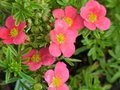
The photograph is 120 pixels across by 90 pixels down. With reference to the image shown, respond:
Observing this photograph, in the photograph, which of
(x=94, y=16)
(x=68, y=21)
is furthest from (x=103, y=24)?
(x=68, y=21)

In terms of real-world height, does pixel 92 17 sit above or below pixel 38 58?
above

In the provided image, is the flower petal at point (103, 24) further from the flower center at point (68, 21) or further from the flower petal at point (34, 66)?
the flower petal at point (34, 66)

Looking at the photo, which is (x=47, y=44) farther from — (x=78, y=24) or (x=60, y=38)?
(x=78, y=24)

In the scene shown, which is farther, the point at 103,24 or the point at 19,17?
the point at 103,24

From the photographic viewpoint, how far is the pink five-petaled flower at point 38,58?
5.20 feet

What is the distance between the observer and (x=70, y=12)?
5.45 ft

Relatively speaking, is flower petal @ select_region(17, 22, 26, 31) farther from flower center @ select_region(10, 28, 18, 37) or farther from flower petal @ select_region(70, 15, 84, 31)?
flower petal @ select_region(70, 15, 84, 31)

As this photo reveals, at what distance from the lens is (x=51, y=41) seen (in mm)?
1561

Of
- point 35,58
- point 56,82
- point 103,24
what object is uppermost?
point 103,24

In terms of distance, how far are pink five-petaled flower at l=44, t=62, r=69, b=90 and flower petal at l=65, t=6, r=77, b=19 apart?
239mm

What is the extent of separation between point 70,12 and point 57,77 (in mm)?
313

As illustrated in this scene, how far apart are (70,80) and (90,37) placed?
0.26 metres

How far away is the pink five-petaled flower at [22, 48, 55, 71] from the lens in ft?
5.20

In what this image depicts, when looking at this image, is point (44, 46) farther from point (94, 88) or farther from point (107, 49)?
point (107, 49)
